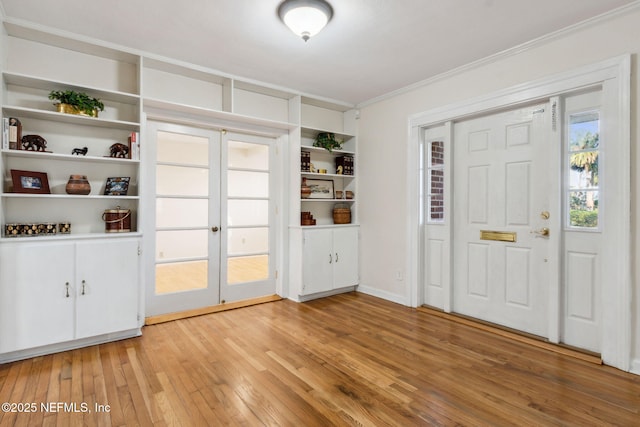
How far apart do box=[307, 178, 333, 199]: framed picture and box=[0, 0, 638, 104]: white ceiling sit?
1.45 meters

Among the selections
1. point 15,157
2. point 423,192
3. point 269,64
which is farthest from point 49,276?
point 423,192

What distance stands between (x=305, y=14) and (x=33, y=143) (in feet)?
7.87

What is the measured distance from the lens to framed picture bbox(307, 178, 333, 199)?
4.62 m

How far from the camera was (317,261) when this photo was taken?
4.36 m

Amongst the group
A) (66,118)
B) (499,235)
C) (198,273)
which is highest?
(66,118)

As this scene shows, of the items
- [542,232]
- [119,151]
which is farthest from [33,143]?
[542,232]

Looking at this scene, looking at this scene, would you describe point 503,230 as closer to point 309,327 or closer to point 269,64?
point 309,327

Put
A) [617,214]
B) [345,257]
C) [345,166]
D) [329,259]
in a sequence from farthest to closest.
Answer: [345,166], [345,257], [329,259], [617,214]

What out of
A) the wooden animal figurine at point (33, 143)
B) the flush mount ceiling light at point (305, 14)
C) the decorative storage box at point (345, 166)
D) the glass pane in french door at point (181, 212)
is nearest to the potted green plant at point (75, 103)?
the wooden animal figurine at point (33, 143)

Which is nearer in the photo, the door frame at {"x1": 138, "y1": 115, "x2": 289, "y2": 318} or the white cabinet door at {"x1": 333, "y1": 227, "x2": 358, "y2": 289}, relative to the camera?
the door frame at {"x1": 138, "y1": 115, "x2": 289, "y2": 318}

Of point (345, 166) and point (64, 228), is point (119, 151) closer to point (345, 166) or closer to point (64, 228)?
point (64, 228)

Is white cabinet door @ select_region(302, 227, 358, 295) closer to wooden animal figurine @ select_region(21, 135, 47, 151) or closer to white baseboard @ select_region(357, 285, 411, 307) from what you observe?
white baseboard @ select_region(357, 285, 411, 307)

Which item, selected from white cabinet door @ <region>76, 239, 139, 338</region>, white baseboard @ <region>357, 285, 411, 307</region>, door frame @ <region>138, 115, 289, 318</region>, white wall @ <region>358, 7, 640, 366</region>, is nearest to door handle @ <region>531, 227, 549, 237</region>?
white wall @ <region>358, 7, 640, 366</region>

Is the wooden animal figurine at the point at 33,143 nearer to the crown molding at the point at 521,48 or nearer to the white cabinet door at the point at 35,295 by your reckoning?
the white cabinet door at the point at 35,295
